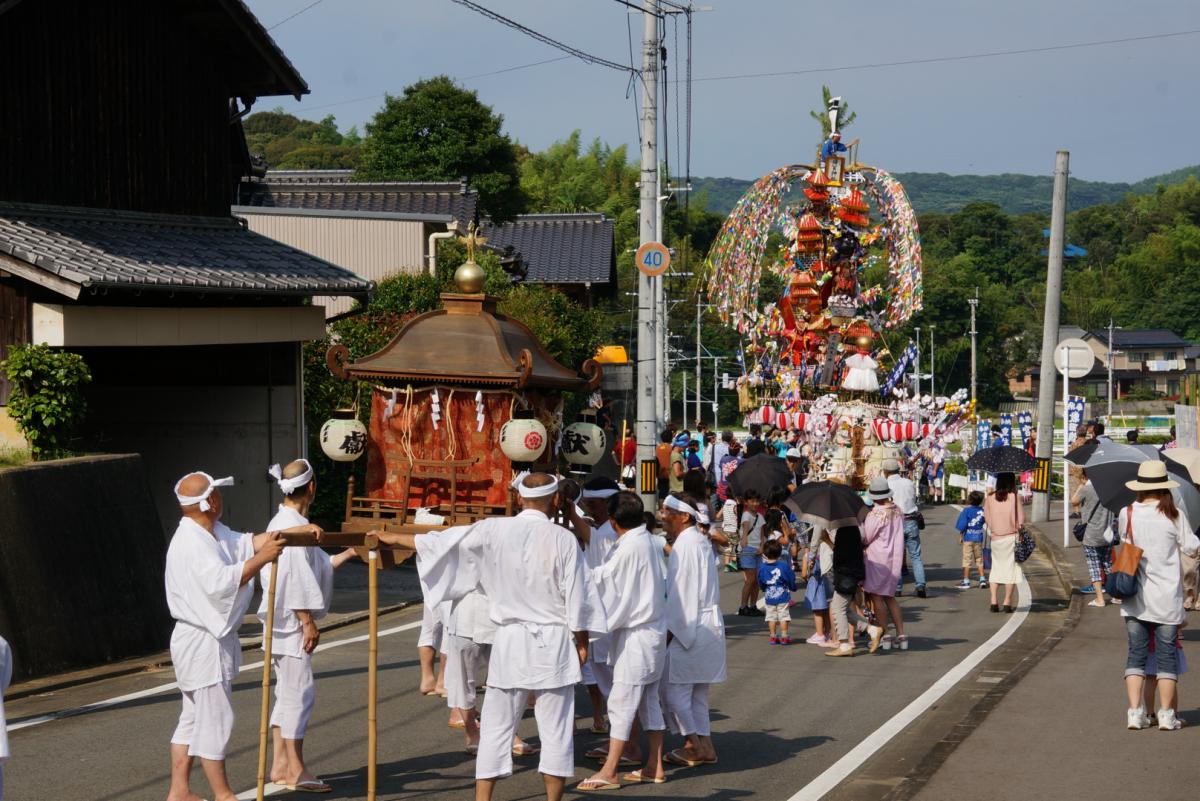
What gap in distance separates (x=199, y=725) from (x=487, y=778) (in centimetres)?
159

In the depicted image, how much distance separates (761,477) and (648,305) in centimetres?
384

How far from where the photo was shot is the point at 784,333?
1019 inches

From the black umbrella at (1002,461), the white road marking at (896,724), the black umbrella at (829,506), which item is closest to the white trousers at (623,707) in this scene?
the white road marking at (896,724)

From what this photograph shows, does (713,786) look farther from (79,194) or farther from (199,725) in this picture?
(79,194)

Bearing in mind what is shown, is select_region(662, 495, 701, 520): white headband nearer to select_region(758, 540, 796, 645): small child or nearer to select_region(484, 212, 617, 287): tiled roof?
select_region(758, 540, 796, 645): small child

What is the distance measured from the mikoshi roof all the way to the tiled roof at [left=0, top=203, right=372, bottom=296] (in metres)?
3.62

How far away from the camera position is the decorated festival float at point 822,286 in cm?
2484

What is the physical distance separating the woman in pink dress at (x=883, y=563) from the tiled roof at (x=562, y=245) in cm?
2817

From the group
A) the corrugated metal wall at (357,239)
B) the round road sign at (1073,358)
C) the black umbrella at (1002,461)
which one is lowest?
the black umbrella at (1002,461)

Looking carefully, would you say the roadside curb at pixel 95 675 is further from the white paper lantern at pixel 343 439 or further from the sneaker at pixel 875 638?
the sneaker at pixel 875 638

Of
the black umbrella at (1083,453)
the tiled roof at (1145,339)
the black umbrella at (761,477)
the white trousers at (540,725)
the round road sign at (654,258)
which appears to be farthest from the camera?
the tiled roof at (1145,339)

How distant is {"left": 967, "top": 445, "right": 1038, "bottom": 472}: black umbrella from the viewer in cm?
1725

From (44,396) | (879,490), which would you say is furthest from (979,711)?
(44,396)

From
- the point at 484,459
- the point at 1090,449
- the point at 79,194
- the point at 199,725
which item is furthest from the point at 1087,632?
the point at 79,194
